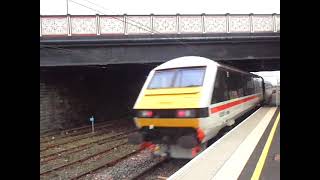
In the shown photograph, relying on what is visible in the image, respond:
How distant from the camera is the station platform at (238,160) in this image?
23.0 ft

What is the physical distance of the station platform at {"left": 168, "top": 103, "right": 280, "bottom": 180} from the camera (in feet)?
23.0

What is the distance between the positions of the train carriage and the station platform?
0.75 meters

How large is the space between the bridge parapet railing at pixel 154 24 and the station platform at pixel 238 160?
10161mm

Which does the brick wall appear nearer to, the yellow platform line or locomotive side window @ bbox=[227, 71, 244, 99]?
locomotive side window @ bbox=[227, 71, 244, 99]

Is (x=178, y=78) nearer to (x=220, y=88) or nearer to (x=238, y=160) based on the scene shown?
(x=220, y=88)

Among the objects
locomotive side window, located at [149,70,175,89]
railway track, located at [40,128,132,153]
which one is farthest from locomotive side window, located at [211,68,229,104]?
railway track, located at [40,128,132,153]

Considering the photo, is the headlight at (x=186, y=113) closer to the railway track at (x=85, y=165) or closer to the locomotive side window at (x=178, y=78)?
the locomotive side window at (x=178, y=78)

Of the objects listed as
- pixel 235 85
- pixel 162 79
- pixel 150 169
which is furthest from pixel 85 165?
pixel 235 85

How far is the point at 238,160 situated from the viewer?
825 cm

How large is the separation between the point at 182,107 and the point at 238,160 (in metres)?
2.68

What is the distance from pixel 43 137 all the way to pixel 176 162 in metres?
10.8
